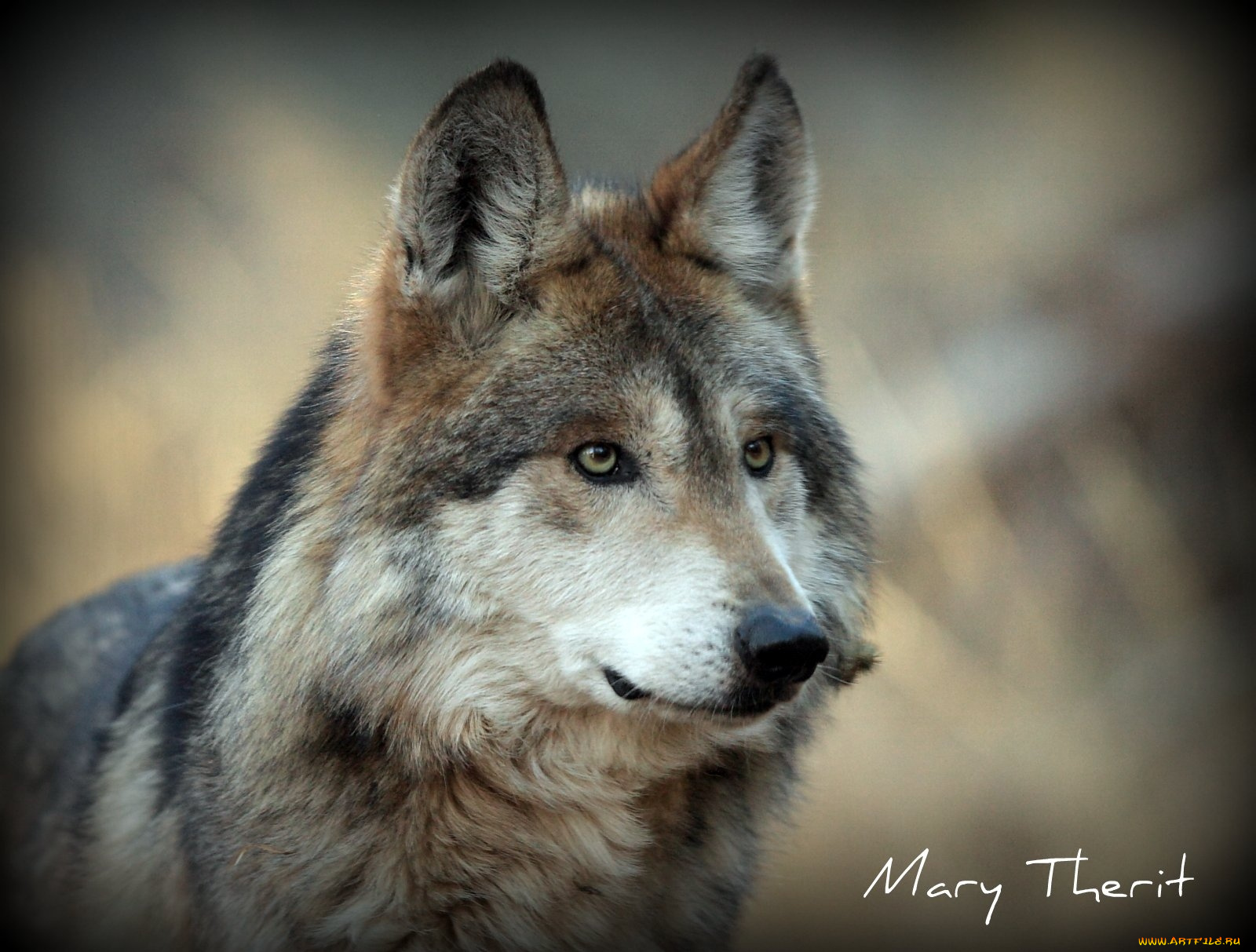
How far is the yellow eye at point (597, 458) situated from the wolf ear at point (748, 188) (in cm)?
82

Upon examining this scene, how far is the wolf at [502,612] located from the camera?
8.59ft

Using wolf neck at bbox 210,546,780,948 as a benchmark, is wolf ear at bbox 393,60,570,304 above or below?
above

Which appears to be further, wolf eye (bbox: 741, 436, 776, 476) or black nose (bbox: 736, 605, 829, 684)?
wolf eye (bbox: 741, 436, 776, 476)

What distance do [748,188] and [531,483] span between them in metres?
1.31

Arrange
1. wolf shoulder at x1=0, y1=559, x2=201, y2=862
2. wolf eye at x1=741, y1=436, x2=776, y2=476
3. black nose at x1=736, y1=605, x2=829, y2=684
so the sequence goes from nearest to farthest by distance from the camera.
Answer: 1. black nose at x1=736, y1=605, x2=829, y2=684
2. wolf eye at x1=741, y1=436, x2=776, y2=476
3. wolf shoulder at x1=0, y1=559, x2=201, y2=862

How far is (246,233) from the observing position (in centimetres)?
843


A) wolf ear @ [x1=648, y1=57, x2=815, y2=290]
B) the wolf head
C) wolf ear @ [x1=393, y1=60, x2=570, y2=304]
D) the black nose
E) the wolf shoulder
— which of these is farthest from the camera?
the wolf shoulder

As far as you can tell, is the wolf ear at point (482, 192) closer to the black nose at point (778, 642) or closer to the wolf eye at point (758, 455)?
the wolf eye at point (758, 455)

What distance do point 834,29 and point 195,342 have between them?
5634 millimetres

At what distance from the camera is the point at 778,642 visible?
239 cm

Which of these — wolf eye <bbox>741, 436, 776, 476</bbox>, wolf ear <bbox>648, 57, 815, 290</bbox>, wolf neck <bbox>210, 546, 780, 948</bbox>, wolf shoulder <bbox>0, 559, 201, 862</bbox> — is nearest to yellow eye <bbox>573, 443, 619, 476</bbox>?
wolf eye <bbox>741, 436, 776, 476</bbox>

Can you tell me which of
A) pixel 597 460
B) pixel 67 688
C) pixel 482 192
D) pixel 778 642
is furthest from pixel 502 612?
pixel 67 688

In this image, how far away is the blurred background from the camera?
23.0ft

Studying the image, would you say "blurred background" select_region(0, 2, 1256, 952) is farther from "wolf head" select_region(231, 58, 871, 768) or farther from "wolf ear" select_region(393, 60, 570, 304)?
"wolf ear" select_region(393, 60, 570, 304)
